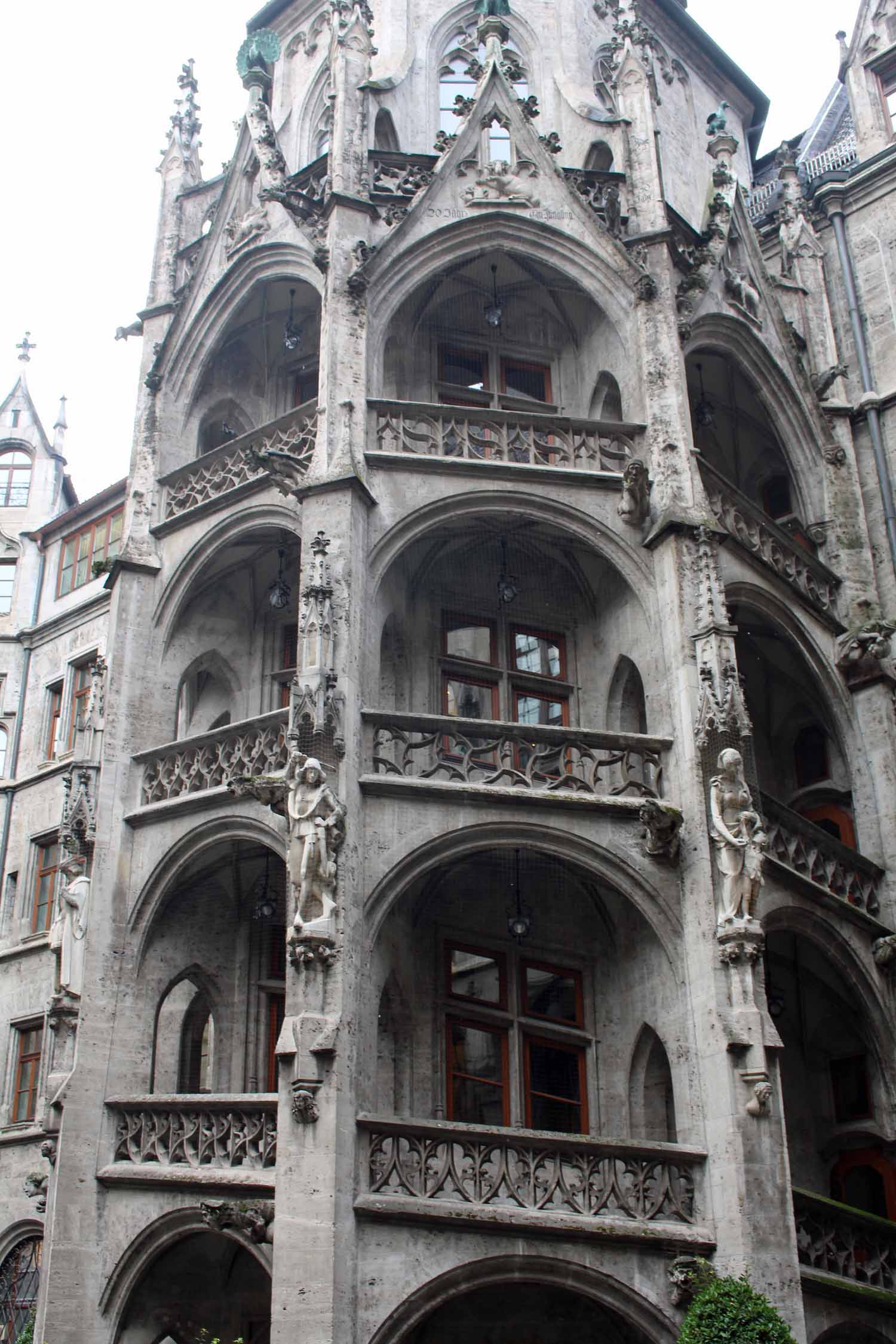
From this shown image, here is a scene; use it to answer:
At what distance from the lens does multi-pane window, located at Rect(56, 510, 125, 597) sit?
3259cm

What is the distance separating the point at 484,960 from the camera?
21.5m

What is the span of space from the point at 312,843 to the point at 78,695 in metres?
15.1

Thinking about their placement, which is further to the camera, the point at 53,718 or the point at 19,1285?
the point at 53,718

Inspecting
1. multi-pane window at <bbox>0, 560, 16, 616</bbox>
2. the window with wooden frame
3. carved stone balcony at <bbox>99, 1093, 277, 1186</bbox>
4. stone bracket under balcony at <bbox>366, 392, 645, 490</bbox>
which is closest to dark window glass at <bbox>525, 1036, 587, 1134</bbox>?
carved stone balcony at <bbox>99, 1093, 277, 1186</bbox>

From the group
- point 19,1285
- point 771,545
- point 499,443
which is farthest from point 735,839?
point 19,1285

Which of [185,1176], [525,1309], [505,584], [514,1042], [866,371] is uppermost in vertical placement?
[866,371]

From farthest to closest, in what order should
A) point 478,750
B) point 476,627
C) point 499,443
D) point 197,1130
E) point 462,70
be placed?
1. point 462,70
2. point 476,627
3. point 499,443
4. point 478,750
5. point 197,1130

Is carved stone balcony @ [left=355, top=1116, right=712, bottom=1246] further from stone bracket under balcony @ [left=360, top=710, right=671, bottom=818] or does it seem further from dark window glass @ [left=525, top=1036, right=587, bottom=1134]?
stone bracket under balcony @ [left=360, top=710, right=671, bottom=818]

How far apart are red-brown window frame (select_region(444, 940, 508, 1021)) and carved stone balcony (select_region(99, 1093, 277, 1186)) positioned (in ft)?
10.2

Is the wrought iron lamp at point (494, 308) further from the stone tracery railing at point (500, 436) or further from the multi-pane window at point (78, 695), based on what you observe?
the multi-pane window at point (78, 695)

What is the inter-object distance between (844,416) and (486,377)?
6636 millimetres

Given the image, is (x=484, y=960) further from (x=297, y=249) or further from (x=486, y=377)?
(x=297, y=249)

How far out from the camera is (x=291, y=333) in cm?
2564

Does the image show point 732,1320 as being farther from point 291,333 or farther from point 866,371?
point 866,371
